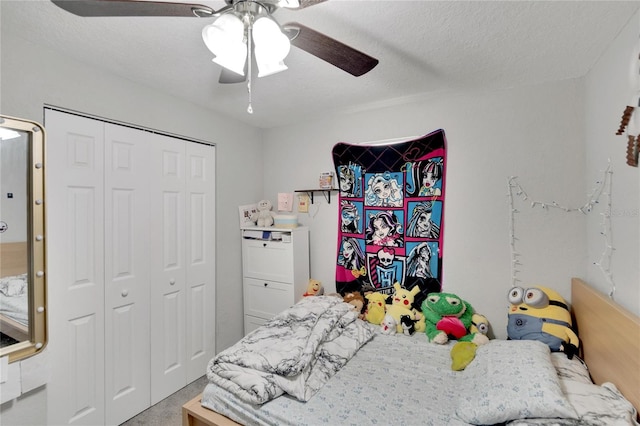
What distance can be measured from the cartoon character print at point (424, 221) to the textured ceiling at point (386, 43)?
0.89m

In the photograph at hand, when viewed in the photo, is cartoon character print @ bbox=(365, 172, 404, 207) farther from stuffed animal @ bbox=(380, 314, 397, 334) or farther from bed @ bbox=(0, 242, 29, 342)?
bed @ bbox=(0, 242, 29, 342)

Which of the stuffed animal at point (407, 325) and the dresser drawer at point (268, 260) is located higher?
the dresser drawer at point (268, 260)

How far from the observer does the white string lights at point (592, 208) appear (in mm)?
1679

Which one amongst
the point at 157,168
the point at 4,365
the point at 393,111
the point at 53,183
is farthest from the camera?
the point at 393,111

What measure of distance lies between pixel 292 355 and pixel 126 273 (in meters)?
1.35

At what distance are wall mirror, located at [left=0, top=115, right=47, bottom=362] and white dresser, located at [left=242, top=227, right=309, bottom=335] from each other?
1.55m

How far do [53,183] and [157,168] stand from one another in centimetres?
66

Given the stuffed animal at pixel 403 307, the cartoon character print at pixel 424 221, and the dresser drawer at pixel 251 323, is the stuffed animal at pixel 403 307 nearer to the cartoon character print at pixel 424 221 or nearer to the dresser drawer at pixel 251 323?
the cartoon character print at pixel 424 221

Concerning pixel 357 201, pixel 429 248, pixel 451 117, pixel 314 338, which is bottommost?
pixel 314 338

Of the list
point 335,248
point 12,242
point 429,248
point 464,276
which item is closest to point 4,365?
point 12,242

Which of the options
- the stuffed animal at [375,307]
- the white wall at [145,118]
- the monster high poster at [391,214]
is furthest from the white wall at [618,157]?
A: the white wall at [145,118]

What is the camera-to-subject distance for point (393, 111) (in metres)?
2.60

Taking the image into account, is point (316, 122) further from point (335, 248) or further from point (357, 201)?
point (335, 248)

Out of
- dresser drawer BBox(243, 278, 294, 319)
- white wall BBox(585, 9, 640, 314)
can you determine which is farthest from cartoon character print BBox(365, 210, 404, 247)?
white wall BBox(585, 9, 640, 314)
